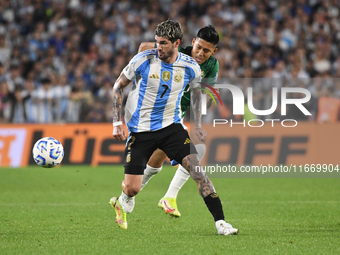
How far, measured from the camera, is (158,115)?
19.3 feet

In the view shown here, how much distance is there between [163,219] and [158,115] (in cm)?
169

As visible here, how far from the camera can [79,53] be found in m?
17.6

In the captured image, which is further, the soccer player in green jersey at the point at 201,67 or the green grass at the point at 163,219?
the soccer player in green jersey at the point at 201,67

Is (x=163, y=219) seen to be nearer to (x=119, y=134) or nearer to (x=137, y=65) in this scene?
(x=119, y=134)

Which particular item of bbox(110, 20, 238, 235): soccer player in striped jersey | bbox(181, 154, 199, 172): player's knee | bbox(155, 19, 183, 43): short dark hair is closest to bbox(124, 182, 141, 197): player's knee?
bbox(110, 20, 238, 235): soccer player in striped jersey

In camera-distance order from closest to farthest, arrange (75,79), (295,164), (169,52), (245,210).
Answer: (169,52) < (245,210) < (295,164) < (75,79)

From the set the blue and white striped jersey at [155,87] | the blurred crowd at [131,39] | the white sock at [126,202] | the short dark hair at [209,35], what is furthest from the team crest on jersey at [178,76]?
the blurred crowd at [131,39]

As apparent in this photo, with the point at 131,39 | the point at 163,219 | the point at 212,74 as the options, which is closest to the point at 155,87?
the point at 212,74

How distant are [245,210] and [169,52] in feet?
10.1

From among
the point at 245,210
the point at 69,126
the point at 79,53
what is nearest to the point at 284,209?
the point at 245,210

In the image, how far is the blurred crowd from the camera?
1623cm

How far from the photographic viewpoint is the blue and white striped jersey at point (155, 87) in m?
5.70

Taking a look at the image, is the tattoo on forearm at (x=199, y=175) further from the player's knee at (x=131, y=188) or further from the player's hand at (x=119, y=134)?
the player's hand at (x=119, y=134)

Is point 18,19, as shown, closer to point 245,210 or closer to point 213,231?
point 245,210
